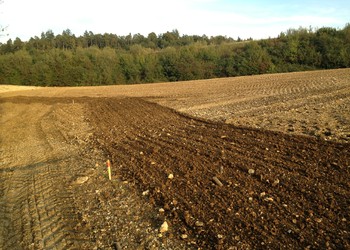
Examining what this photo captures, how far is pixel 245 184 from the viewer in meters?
6.25

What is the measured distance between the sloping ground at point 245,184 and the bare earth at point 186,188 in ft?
0.07

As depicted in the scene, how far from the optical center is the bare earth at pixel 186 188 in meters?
4.80

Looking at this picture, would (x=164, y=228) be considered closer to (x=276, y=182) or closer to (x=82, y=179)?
(x=276, y=182)

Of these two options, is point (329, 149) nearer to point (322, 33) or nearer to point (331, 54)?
point (331, 54)

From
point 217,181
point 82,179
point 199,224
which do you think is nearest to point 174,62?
point 82,179

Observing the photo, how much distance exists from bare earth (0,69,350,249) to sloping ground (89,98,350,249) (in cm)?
2

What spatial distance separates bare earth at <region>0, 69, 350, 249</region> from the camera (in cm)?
480

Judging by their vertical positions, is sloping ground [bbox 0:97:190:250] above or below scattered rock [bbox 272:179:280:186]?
below

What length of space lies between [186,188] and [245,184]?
125 centimetres

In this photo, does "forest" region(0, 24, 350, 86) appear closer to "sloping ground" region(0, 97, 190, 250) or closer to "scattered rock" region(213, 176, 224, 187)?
"sloping ground" region(0, 97, 190, 250)

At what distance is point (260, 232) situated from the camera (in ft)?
15.3

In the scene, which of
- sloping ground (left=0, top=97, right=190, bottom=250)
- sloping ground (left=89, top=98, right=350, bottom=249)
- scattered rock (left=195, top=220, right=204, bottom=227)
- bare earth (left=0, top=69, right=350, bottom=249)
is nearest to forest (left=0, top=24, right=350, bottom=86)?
bare earth (left=0, top=69, right=350, bottom=249)

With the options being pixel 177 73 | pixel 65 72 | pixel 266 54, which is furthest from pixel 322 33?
pixel 65 72

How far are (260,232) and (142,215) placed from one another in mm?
2168
